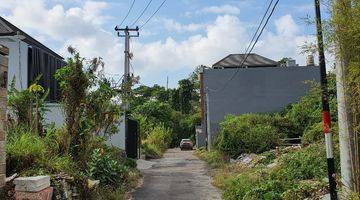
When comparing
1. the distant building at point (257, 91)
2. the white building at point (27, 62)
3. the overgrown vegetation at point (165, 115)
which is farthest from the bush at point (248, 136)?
the overgrown vegetation at point (165, 115)

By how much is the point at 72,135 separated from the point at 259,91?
86.2 ft

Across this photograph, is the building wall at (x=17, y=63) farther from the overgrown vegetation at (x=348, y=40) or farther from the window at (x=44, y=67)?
the overgrown vegetation at (x=348, y=40)

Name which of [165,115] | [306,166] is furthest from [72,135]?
[165,115]

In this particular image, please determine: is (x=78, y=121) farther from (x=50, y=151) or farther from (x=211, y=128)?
(x=211, y=128)

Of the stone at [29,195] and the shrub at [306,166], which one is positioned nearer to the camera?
the stone at [29,195]

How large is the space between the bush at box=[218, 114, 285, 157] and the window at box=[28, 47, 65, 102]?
8.99 metres

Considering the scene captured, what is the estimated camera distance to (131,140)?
28766mm

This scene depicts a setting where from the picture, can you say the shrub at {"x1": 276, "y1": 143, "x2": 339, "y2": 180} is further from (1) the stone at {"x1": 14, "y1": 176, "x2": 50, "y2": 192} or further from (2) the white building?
(2) the white building

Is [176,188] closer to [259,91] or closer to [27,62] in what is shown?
[27,62]

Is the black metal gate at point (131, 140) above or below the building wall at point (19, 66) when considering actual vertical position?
below

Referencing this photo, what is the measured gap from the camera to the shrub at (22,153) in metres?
9.86

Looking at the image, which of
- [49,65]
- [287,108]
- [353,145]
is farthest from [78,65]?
[287,108]

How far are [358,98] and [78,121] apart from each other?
9.00 meters

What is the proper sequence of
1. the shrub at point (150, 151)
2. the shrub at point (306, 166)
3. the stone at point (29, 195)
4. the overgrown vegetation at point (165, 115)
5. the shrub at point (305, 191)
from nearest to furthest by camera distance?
1. the stone at point (29, 195)
2. the shrub at point (305, 191)
3. the shrub at point (306, 166)
4. the shrub at point (150, 151)
5. the overgrown vegetation at point (165, 115)
